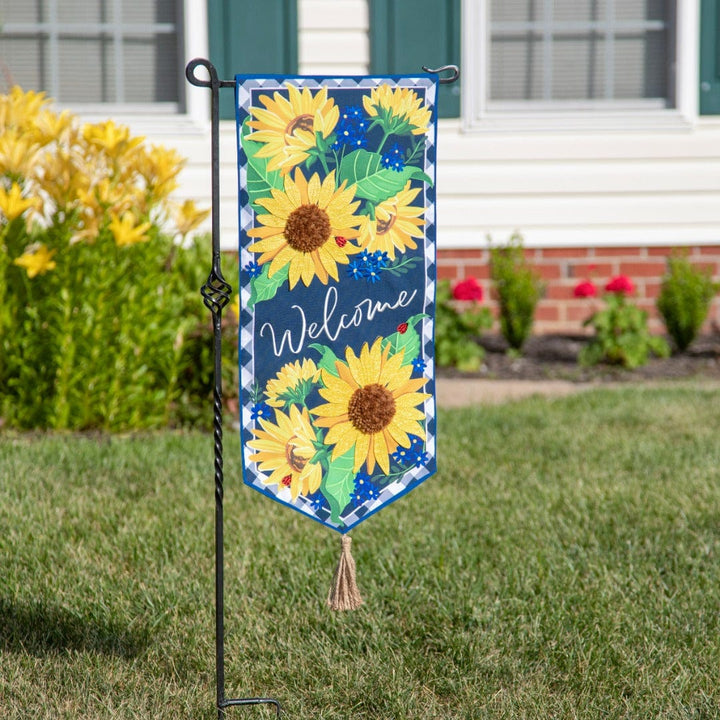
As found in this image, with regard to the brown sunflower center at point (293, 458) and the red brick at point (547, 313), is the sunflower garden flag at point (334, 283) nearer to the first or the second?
the brown sunflower center at point (293, 458)

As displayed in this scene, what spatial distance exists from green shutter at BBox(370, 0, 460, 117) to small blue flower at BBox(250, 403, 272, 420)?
4650 millimetres

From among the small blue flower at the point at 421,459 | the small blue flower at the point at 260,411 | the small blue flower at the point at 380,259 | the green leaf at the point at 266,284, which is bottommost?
the small blue flower at the point at 421,459

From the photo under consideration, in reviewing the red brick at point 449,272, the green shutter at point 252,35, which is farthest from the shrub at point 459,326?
the green shutter at point 252,35

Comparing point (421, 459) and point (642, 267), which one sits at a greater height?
point (642, 267)

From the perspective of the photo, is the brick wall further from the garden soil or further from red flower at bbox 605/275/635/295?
red flower at bbox 605/275/635/295

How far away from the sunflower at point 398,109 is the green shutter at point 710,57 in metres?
5.19

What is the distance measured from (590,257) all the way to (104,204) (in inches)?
146

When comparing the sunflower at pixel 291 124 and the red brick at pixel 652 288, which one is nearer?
the sunflower at pixel 291 124

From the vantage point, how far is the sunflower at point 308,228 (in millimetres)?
2211

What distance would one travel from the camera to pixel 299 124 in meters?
2.19

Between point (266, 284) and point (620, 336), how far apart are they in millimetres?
4675

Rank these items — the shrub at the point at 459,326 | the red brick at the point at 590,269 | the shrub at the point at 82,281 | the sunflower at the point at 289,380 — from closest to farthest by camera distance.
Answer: the sunflower at the point at 289,380 < the shrub at the point at 82,281 < the shrub at the point at 459,326 < the red brick at the point at 590,269

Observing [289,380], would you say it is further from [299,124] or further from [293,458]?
[299,124]

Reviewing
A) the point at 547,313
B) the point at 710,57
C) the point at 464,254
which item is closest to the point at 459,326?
the point at 464,254
